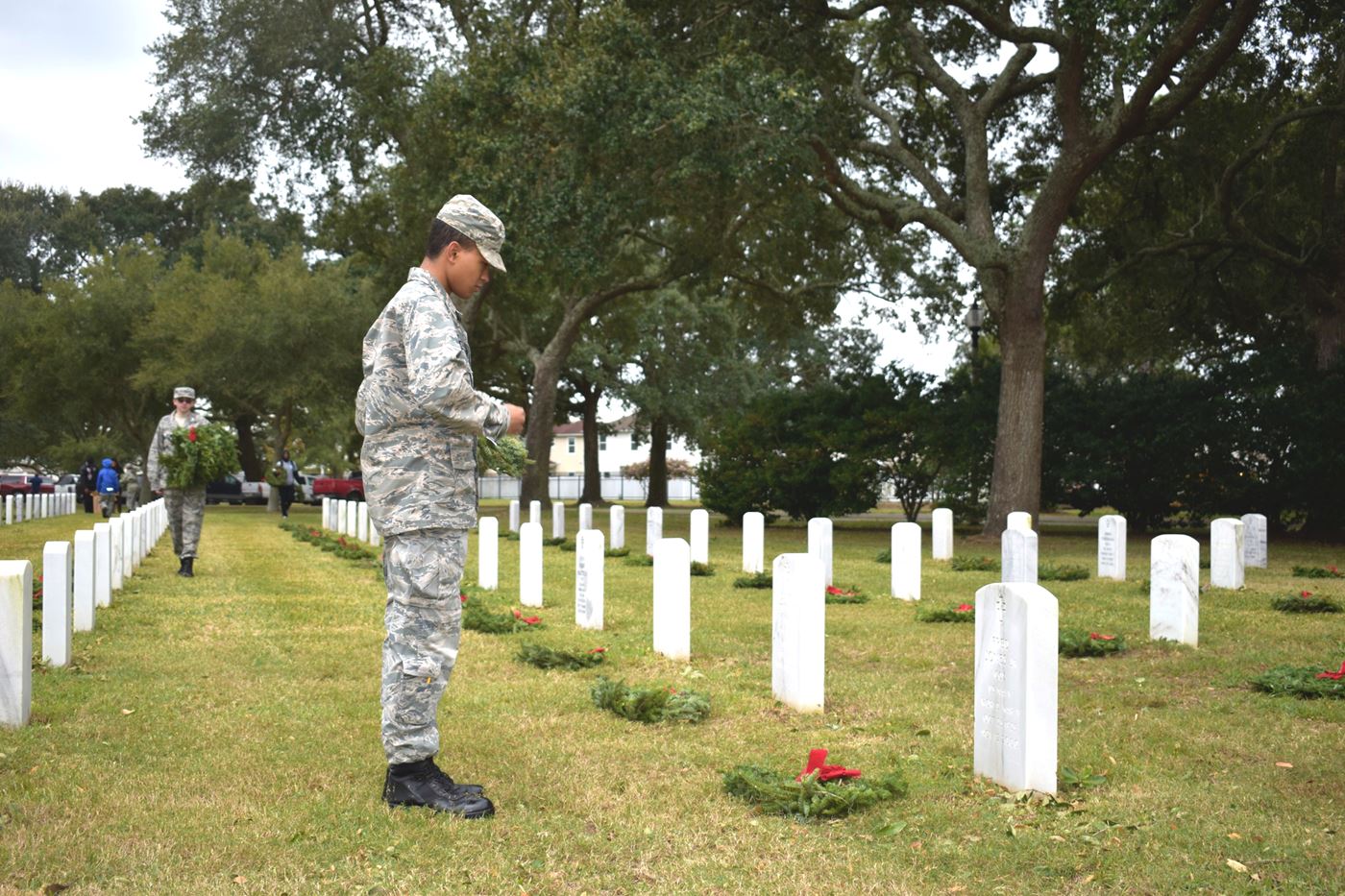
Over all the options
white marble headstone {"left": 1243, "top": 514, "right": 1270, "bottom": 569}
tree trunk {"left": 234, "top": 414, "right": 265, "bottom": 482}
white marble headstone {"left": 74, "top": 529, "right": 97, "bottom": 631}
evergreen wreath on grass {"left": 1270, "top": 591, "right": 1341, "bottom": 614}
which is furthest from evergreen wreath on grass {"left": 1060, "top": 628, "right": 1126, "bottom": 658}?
tree trunk {"left": 234, "top": 414, "right": 265, "bottom": 482}

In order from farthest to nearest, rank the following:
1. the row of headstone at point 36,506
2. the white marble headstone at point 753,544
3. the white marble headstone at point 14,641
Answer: the row of headstone at point 36,506 < the white marble headstone at point 753,544 < the white marble headstone at point 14,641

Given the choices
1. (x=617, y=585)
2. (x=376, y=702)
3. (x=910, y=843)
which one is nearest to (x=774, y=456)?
(x=617, y=585)

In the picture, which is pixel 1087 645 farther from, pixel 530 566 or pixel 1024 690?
pixel 530 566

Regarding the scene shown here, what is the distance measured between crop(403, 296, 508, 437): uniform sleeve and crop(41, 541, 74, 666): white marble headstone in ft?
13.7

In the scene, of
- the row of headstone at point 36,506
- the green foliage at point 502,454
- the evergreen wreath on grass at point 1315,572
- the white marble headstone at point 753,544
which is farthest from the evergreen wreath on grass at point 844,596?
the row of headstone at point 36,506

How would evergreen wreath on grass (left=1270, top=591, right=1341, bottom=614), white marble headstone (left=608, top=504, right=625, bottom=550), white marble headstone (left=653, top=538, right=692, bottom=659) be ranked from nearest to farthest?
white marble headstone (left=653, top=538, right=692, bottom=659) → evergreen wreath on grass (left=1270, top=591, right=1341, bottom=614) → white marble headstone (left=608, top=504, right=625, bottom=550)

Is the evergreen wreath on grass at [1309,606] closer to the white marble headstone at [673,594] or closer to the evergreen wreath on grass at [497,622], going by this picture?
the white marble headstone at [673,594]

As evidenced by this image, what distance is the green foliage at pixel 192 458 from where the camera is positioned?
1466 cm

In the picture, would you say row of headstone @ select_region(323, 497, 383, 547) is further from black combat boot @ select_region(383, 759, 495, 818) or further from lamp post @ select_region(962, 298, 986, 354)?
black combat boot @ select_region(383, 759, 495, 818)

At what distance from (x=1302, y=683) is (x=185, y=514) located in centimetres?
1237

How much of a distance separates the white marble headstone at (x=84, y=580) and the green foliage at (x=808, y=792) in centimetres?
634

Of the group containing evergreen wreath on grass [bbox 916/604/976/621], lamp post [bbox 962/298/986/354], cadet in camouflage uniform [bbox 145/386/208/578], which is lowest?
evergreen wreath on grass [bbox 916/604/976/621]

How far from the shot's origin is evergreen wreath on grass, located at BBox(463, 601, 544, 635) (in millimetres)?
10844

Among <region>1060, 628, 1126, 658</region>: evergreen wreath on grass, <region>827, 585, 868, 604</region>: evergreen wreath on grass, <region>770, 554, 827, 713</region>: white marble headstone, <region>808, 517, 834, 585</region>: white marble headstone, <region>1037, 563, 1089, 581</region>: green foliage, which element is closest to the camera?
<region>770, 554, 827, 713</region>: white marble headstone
